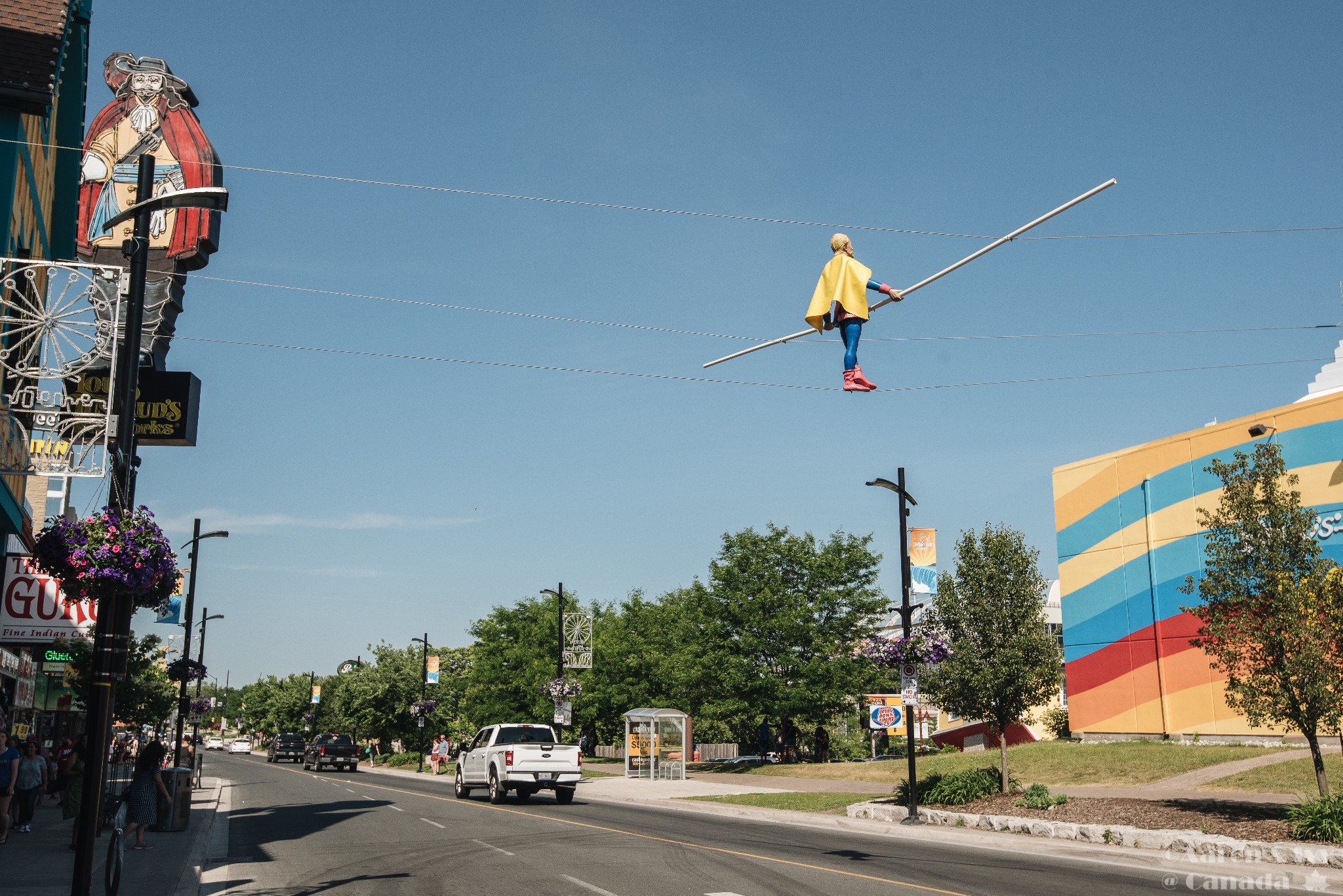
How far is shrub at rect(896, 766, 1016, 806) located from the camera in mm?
21828

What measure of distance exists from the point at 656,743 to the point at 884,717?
12.2m

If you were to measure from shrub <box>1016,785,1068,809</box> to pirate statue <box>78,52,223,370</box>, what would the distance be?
19.0m

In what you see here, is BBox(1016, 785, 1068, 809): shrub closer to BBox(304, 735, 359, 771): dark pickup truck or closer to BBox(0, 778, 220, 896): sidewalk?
BBox(0, 778, 220, 896): sidewalk

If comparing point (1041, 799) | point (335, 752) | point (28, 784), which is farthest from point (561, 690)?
point (1041, 799)

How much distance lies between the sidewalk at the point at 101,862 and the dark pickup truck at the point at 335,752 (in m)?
35.2

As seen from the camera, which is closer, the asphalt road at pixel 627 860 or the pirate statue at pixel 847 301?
the pirate statue at pixel 847 301

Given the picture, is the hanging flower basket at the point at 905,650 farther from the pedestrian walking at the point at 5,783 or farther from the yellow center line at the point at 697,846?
the pedestrian walking at the point at 5,783

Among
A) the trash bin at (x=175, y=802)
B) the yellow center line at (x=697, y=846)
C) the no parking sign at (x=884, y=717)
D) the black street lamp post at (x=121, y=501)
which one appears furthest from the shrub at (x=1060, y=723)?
the black street lamp post at (x=121, y=501)

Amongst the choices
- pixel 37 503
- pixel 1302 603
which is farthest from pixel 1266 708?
pixel 37 503

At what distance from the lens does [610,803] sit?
2950 cm

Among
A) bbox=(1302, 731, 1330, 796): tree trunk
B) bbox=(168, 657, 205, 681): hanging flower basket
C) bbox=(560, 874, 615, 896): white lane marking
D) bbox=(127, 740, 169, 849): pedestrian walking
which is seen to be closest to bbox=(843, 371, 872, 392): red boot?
bbox=(560, 874, 615, 896): white lane marking

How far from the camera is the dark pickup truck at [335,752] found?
2272 inches

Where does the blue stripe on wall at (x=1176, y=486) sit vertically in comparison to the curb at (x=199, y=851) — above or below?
above

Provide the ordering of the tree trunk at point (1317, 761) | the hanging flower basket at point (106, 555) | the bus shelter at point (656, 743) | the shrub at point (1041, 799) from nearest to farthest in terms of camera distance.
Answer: the hanging flower basket at point (106, 555), the tree trunk at point (1317, 761), the shrub at point (1041, 799), the bus shelter at point (656, 743)
